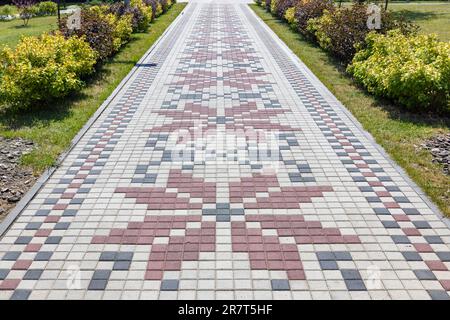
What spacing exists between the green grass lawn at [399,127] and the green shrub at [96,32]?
5768 millimetres

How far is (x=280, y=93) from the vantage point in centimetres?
1040

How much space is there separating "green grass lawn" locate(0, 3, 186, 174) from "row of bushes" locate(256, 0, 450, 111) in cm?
591

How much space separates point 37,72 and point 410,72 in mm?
7230

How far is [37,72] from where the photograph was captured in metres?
8.78

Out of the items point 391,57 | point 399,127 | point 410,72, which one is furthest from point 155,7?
point 399,127

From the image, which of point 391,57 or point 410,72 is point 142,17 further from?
point 410,72

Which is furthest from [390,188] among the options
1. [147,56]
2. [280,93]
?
[147,56]

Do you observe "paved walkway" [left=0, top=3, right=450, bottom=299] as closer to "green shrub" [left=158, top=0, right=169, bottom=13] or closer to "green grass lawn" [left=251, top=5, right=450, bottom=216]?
"green grass lawn" [left=251, top=5, right=450, bottom=216]

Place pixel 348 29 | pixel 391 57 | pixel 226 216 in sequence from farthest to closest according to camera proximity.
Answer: pixel 348 29 < pixel 391 57 < pixel 226 216

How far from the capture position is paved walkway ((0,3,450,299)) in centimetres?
424

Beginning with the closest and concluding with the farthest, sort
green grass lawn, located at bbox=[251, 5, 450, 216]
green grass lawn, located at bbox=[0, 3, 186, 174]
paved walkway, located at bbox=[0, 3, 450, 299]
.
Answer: paved walkway, located at bbox=[0, 3, 450, 299]
green grass lawn, located at bbox=[251, 5, 450, 216]
green grass lawn, located at bbox=[0, 3, 186, 174]

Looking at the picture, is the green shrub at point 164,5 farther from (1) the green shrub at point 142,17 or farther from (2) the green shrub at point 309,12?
(2) the green shrub at point 309,12

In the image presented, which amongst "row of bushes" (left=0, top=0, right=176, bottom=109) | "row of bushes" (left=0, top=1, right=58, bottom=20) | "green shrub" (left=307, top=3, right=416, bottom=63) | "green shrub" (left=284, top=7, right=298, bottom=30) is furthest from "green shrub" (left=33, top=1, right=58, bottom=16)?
"green shrub" (left=307, top=3, right=416, bottom=63)

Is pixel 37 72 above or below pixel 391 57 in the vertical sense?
below
